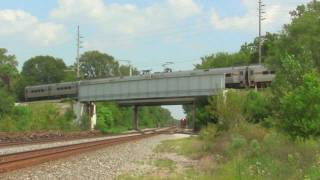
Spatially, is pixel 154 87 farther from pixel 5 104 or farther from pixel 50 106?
pixel 5 104

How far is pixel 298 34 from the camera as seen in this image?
57875mm

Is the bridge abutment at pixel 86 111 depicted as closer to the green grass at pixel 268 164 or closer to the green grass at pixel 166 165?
the green grass at pixel 166 165

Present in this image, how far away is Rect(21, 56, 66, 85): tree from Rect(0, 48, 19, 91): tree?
77.0ft

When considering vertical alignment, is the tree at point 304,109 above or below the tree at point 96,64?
below

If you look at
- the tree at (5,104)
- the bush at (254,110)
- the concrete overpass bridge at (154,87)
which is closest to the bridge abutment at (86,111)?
the concrete overpass bridge at (154,87)

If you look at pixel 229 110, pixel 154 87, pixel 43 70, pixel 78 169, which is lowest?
pixel 78 169

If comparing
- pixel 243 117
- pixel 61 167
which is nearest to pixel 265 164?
pixel 61 167

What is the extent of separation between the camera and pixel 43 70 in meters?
150

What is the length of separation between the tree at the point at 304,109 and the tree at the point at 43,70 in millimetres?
133386

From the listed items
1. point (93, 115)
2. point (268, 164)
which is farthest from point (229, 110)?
point (93, 115)

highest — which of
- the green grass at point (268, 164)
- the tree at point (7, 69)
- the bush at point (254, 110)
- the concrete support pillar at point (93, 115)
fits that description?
the tree at point (7, 69)

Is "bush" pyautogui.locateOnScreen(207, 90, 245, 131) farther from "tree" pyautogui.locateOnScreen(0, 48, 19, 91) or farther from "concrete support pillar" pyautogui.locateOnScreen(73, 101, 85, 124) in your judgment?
"tree" pyautogui.locateOnScreen(0, 48, 19, 91)

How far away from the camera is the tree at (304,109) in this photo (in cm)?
1869

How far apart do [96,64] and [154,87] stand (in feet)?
299
